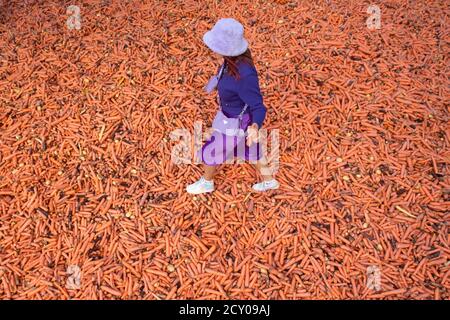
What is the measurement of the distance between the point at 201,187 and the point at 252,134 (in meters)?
0.93

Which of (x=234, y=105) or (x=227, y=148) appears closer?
(x=234, y=105)

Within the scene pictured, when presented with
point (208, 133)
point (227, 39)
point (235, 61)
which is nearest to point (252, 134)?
point (235, 61)

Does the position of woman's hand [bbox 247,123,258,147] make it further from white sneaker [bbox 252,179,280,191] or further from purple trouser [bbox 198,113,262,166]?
white sneaker [bbox 252,179,280,191]

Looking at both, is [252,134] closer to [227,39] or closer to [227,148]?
[227,148]

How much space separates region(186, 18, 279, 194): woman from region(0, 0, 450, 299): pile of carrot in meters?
0.27

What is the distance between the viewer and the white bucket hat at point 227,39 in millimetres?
2916

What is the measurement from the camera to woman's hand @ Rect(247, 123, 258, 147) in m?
3.28

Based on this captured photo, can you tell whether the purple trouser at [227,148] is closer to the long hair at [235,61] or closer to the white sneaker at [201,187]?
the white sneaker at [201,187]

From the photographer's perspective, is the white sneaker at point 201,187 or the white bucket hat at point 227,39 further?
the white sneaker at point 201,187

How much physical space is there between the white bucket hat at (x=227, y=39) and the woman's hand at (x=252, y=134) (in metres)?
0.59

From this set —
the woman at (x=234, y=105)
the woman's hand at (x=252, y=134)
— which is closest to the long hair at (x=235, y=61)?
the woman at (x=234, y=105)

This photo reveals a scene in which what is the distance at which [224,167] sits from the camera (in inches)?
168

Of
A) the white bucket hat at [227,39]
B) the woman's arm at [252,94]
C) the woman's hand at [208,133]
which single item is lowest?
the woman's arm at [252,94]

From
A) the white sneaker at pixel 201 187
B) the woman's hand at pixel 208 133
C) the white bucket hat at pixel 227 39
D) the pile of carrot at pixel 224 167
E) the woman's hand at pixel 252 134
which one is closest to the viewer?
the white bucket hat at pixel 227 39
